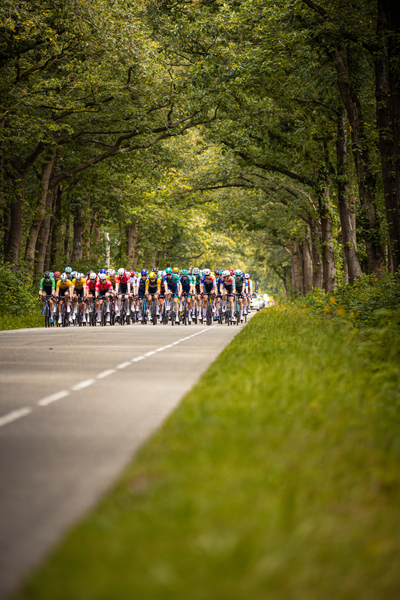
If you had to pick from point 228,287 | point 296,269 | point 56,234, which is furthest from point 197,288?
point 296,269

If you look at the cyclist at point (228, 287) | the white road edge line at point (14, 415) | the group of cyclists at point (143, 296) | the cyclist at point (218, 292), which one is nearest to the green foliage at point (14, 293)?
the group of cyclists at point (143, 296)

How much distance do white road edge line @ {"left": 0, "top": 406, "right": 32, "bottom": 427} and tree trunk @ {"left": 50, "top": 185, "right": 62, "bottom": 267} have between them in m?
33.8

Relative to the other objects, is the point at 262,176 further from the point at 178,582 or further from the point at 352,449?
the point at 178,582

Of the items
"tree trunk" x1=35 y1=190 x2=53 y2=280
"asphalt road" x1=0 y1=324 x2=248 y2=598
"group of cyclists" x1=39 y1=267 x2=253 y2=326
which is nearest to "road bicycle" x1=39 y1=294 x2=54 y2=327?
"group of cyclists" x1=39 y1=267 x2=253 y2=326

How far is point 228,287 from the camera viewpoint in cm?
2955

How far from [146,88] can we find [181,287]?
9.80m

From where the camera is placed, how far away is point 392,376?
32.0 feet

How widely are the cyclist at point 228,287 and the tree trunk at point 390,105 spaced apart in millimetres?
7421

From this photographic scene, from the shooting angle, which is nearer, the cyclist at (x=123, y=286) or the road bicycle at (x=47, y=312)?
the road bicycle at (x=47, y=312)

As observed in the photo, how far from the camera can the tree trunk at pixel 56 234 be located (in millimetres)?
41844

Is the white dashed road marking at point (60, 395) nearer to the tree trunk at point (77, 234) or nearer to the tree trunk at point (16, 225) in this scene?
the tree trunk at point (16, 225)

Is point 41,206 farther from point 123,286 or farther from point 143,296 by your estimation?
point 143,296

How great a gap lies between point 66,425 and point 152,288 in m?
22.7

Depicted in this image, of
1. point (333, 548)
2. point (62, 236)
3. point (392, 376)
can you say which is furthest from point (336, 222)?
point (333, 548)
